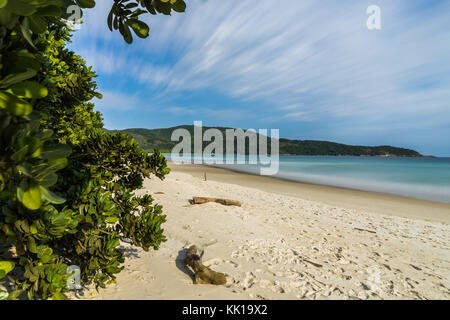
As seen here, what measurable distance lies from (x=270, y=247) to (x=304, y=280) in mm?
1238

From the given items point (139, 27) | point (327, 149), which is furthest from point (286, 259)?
point (327, 149)

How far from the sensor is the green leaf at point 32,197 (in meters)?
0.93

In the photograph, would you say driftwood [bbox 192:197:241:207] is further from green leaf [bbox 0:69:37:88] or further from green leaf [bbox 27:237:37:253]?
green leaf [bbox 0:69:37:88]

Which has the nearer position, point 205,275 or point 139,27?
point 139,27

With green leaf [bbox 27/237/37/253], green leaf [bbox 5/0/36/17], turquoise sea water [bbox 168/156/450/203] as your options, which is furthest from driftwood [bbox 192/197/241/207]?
turquoise sea water [bbox 168/156/450/203]

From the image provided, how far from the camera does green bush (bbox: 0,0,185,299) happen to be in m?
0.94

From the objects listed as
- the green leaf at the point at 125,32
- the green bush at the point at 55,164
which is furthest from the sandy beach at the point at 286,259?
the green leaf at the point at 125,32

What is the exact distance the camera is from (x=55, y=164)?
1010 millimetres

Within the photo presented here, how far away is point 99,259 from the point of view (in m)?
2.18

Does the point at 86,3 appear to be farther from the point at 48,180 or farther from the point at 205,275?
the point at 205,275

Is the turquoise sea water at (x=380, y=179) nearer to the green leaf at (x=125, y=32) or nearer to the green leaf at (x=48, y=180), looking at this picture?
the green leaf at (x=125, y=32)

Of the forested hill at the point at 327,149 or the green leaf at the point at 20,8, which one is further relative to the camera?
the forested hill at the point at 327,149

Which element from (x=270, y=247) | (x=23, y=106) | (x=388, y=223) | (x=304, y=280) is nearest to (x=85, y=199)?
(x=23, y=106)

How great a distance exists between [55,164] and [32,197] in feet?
0.54
